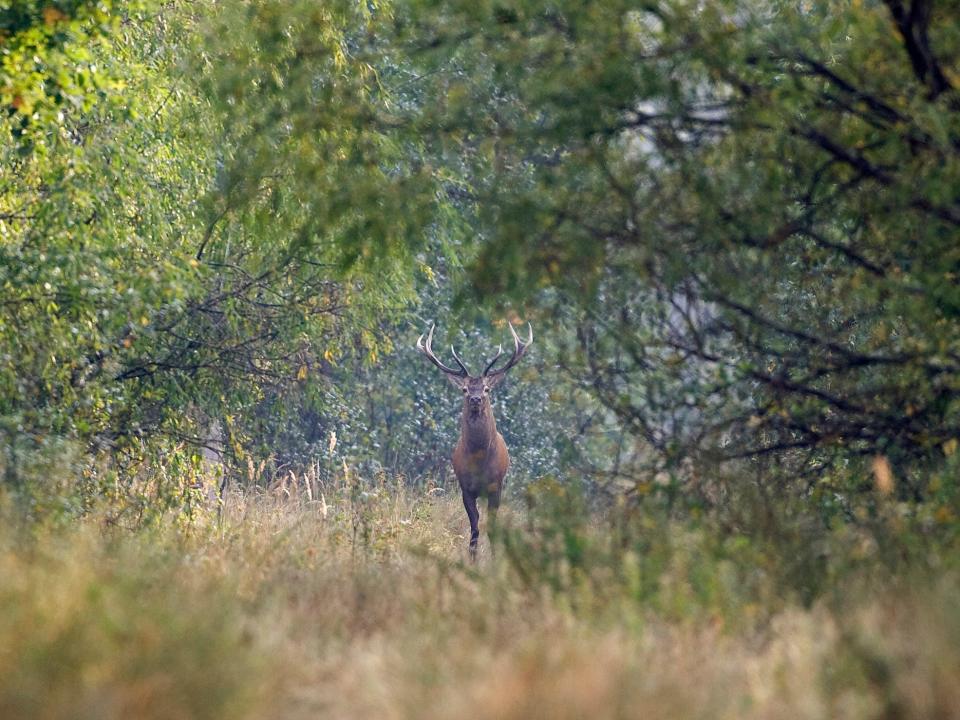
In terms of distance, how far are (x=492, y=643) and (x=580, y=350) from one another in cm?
315

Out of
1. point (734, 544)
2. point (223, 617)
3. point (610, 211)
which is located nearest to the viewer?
point (223, 617)

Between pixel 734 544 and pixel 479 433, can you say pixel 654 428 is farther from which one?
pixel 479 433

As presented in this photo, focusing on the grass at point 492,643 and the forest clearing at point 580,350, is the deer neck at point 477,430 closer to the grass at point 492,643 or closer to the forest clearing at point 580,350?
the forest clearing at point 580,350

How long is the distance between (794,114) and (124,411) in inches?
272

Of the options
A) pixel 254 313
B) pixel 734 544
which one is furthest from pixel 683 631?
pixel 254 313

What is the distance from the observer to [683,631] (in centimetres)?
560

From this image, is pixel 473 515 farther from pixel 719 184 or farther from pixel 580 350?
pixel 719 184

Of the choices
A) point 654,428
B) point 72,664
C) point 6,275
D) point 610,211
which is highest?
point 6,275

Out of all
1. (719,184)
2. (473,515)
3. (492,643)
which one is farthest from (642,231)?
(473,515)

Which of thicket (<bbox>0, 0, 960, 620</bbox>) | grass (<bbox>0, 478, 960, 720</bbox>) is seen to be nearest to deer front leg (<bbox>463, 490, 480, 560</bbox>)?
thicket (<bbox>0, 0, 960, 620</bbox>)

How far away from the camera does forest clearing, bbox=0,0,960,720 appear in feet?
16.4

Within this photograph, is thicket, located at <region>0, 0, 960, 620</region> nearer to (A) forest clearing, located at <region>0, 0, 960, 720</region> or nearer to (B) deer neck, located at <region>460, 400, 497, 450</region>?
(A) forest clearing, located at <region>0, 0, 960, 720</region>

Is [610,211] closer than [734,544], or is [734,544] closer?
[734,544]

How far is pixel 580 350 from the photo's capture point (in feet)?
27.8
